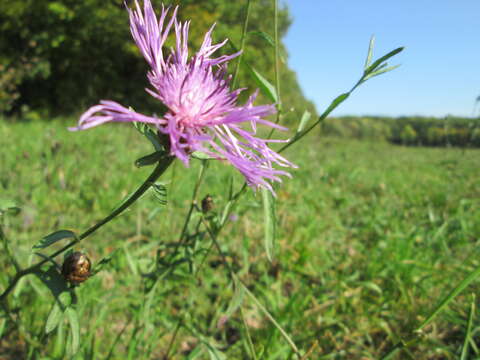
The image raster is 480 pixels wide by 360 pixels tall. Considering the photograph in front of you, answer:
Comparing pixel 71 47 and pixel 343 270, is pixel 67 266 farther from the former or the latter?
pixel 71 47

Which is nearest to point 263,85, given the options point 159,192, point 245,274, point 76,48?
point 159,192

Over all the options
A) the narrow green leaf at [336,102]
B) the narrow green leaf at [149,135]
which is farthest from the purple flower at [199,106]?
the narrow green leaf at [336,102]

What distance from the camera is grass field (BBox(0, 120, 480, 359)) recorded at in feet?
3.56

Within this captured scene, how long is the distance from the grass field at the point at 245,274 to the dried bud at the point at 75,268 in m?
0.20

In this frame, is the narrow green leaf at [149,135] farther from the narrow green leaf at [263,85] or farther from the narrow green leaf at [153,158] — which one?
the narrow green leaf at [263,85]

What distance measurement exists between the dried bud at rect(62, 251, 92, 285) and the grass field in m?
0.20

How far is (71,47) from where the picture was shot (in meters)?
10.3

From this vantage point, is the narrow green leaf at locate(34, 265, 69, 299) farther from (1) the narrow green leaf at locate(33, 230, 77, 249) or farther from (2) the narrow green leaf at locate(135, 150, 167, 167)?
(2) the narrow green leaf at locate(135, 150, 167, 167)

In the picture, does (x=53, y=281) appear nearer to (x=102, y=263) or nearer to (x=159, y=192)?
(x=102, y=263)

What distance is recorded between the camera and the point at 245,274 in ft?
5.15

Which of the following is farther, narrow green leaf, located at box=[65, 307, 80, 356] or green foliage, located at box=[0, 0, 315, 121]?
green foliage, located at box=[0, 0, 315, 121]

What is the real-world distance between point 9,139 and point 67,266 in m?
3.51

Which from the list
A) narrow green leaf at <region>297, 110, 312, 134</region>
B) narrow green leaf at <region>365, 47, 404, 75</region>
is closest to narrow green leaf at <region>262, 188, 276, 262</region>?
narrow green leaf at <region>297, 110, 312, 134</region>

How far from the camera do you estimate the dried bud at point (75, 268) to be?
2.07ft
